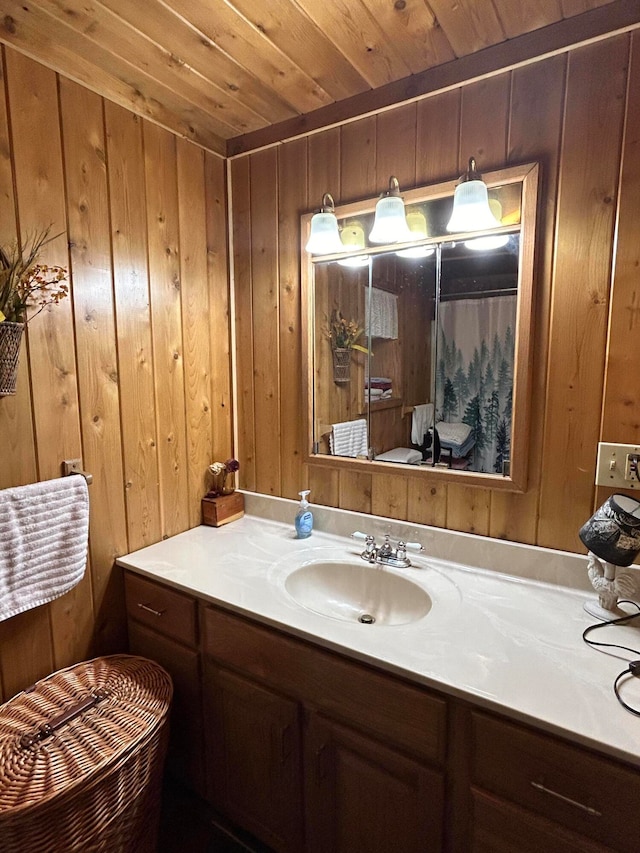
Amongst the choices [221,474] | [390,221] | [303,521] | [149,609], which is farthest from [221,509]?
[390,221]

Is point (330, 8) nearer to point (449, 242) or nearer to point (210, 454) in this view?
point (449, 242)

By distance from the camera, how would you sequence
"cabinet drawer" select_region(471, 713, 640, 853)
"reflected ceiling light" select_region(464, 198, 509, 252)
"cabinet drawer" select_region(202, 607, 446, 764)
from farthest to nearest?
"reflected ceiling light" select_region(464, 198, 509, 252), "cabinet drawer" select_region(202, 607, 446, 764), "cabinet drawer" select_region(471, 713, 640, 853)

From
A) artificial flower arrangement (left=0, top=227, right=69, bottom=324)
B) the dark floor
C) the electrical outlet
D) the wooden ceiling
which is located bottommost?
the dark floor

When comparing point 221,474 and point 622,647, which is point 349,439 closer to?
point 221,474

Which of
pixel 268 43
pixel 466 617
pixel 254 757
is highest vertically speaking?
pixel 268 43

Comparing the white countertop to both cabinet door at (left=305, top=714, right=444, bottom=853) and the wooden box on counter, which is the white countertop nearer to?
the wooden box on counter

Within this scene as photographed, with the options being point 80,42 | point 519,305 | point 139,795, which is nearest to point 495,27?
point 519,305

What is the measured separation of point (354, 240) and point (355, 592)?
3.78ft

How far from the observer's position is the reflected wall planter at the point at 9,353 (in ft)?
3.60

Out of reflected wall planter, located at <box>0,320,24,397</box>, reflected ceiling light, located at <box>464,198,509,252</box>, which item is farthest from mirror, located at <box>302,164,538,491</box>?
reflected wall planter, located at <box>0,320,24,397</box>

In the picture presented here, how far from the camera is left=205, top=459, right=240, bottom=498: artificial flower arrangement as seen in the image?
5.97ft

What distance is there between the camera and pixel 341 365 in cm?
163

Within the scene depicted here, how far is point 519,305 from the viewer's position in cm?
127

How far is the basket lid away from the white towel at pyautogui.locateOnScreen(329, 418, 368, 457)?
35.1 inches
